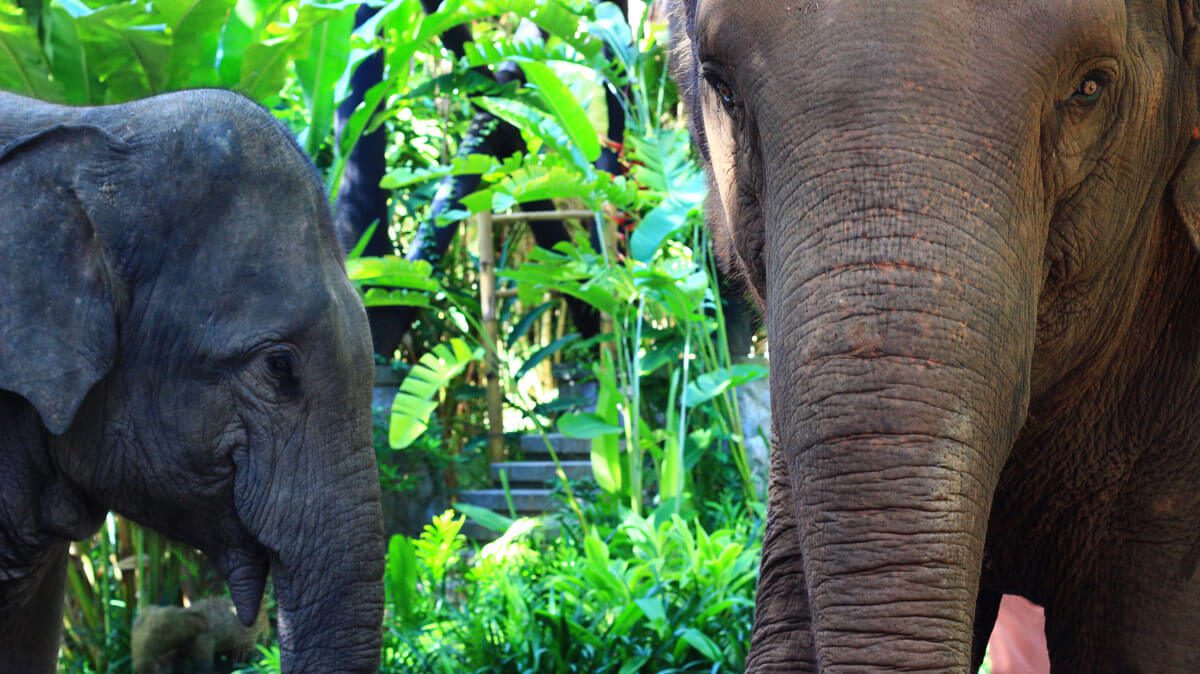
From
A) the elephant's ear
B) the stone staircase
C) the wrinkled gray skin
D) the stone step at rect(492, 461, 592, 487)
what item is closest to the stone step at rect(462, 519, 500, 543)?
the stone staircase

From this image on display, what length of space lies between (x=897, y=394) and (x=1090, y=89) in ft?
1.94

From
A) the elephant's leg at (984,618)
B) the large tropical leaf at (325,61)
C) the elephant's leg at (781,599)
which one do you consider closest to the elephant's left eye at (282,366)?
the elephant's leg at (781,599)

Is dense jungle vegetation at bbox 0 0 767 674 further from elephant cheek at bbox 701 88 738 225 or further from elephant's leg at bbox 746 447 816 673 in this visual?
elephant cheek at bbox 701 88 738 225

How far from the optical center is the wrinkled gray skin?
12.5 feet

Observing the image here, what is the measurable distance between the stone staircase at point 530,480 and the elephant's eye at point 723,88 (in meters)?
7.34

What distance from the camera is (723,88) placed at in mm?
2395

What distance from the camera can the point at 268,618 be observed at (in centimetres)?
730

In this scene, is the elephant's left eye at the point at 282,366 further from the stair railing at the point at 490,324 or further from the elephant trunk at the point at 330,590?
the stair railing at the point at 490,324

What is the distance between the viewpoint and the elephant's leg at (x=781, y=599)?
2871mm

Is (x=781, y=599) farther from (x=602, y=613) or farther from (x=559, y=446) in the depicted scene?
(x=559, y=446)

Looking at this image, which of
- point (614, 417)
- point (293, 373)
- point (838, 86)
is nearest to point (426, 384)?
point (614, 417)

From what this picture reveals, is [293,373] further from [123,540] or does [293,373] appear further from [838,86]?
[123,540]

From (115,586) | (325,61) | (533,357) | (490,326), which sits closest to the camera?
(325,61)

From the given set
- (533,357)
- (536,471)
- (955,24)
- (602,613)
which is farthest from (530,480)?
(955,24)
